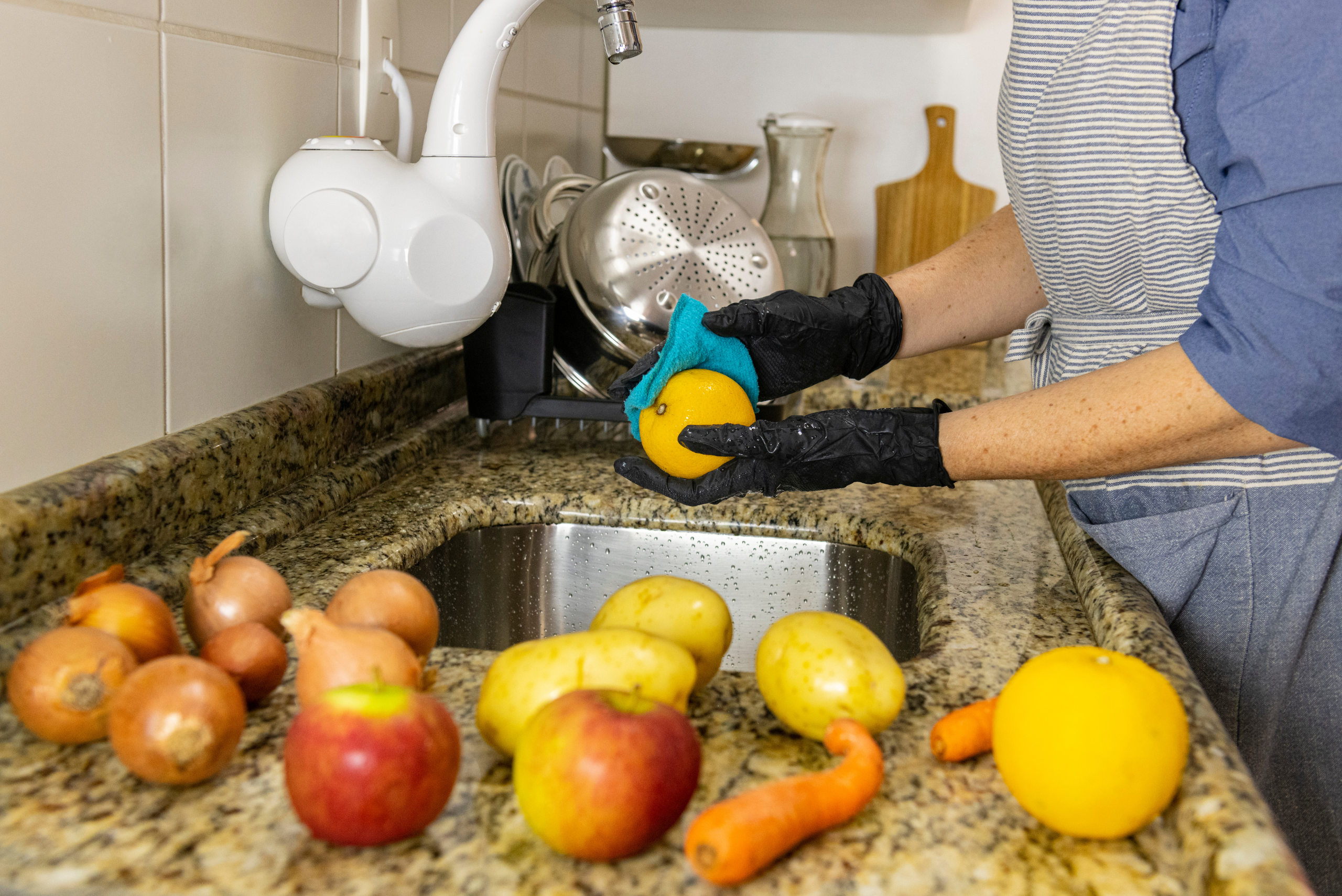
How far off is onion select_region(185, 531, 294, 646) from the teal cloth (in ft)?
1.25

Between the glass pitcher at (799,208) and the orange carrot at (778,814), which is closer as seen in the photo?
the orange carrot at (778,814)

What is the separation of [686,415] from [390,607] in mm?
371

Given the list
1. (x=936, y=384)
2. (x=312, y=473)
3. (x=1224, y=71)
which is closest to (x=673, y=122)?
(x=936, y=384)

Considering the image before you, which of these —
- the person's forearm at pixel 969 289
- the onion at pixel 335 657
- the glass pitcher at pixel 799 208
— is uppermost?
the glass pitcher at pixel 799 208

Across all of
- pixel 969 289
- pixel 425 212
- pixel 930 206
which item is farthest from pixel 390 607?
pixel 930 206

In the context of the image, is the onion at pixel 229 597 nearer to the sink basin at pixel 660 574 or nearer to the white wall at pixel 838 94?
the sink basin at pixel 660 574

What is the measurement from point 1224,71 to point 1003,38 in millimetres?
1434

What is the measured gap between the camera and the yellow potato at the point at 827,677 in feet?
1.79

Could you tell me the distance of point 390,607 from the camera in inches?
22.6

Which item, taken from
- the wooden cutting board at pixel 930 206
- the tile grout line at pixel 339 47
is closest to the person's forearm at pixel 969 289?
the tile grout line at pixel 339 47

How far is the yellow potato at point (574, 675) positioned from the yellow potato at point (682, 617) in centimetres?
4

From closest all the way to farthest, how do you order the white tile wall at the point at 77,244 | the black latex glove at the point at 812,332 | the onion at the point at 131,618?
the onion at the point at 131,618 → the white tile wall at the point at 77,244 → the black latex glove at the point at 812,332

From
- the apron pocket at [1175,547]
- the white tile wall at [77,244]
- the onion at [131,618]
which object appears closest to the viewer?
the onion at [131,618]

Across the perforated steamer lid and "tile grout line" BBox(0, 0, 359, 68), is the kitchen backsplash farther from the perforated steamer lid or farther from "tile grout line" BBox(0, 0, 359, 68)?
the perforated steamer lid
